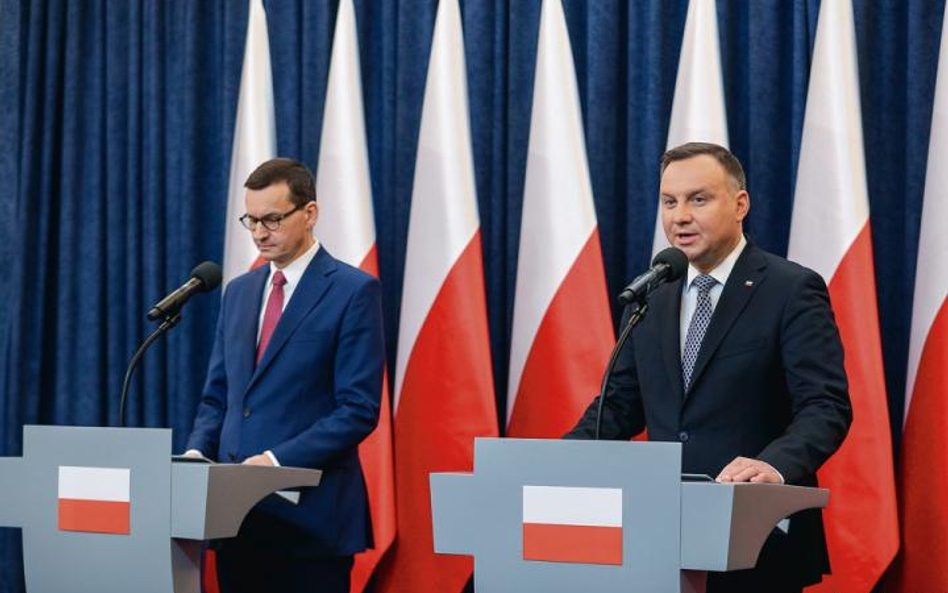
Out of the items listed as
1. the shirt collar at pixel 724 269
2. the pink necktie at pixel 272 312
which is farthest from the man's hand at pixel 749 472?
the pink necktie at pixel 272 312

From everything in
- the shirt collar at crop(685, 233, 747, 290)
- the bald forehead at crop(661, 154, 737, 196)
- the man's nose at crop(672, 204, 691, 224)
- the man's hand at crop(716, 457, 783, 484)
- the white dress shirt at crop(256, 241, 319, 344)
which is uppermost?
the bald forehead at crop(661, 154, 737, 196)

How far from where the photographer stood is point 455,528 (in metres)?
2.37

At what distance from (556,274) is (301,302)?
1145mm

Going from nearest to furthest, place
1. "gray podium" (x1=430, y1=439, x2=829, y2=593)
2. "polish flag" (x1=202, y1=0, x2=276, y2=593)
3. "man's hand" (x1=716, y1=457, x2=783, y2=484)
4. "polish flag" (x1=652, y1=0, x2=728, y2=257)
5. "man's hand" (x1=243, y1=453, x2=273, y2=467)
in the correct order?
"gray podium" (x1=430, y1=439, x2=829, y2=593) → "man's hand" (x1=716, y1=457, x2=783, y2=484) → "man's hand" (x1=243, y1=453, x2=273, y2=467) → "polish flag" (x1=652, y1=0, x2=728, y2=257) → "polish flag" (x1=202, y1=0, x2=276, y2=593)

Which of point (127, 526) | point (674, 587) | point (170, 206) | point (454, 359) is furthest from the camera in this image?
point (170, 206)

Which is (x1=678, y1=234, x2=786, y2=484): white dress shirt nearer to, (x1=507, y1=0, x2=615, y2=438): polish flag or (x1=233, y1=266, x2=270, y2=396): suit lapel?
(x1=233, y1=266, x2=270, y2=396): suit lapel

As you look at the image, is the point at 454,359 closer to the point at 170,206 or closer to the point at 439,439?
the point at 439,439

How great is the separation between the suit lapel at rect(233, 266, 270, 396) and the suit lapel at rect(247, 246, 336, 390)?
0.13 feet

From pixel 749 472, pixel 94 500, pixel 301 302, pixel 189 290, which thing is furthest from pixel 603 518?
pixel 301 302

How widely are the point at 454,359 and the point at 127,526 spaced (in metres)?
1.82

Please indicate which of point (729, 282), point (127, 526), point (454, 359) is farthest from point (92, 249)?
point (729, 282)

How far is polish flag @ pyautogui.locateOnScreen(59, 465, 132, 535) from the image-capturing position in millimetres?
2793

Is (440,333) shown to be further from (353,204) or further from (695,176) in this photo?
(695,176)

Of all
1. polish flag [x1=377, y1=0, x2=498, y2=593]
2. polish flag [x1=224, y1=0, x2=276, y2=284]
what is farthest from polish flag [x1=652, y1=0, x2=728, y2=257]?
polish flag [x1=224, y1=0, x2=276, y2=284]
